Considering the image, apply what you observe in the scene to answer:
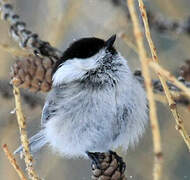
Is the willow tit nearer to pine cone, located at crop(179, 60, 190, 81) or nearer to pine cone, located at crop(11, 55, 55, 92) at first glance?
pine cone, located at crop(11, 55, 55, 92)

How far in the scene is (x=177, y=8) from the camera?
2.17m

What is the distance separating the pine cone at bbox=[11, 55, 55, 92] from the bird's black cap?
11cm

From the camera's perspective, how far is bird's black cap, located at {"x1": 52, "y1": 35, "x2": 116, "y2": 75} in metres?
1.66

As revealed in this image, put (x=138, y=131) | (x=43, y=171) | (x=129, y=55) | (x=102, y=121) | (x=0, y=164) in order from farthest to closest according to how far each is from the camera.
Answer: (x=129, y=55)
(x=0, y=164)
(x=43, y=171)
(x=138, y=131)
(x=102, y=121)

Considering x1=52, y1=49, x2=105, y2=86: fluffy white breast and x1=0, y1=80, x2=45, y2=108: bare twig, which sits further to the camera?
x1=0, y1=80, x2=45, y2=108: bare twig

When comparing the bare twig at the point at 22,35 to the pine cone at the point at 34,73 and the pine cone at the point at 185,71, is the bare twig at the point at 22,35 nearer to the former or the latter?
the pine cone at the point at 34,73

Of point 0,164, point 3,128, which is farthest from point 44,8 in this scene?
point 0,164

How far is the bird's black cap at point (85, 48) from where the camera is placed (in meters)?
1.66

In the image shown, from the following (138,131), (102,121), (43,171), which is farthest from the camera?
(43,171)

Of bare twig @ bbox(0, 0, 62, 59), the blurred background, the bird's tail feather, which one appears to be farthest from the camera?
the blurred background

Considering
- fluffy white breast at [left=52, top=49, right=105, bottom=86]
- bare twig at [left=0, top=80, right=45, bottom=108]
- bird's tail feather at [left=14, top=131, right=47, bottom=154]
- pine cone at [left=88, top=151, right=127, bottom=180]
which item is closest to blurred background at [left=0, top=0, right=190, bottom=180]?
bare twig at [left=0, top=80, right=45, bottom=108]

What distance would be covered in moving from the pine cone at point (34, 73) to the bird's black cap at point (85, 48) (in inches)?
4.4

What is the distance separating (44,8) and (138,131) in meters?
1.18

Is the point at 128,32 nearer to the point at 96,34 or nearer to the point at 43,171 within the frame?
the point at 96,34
